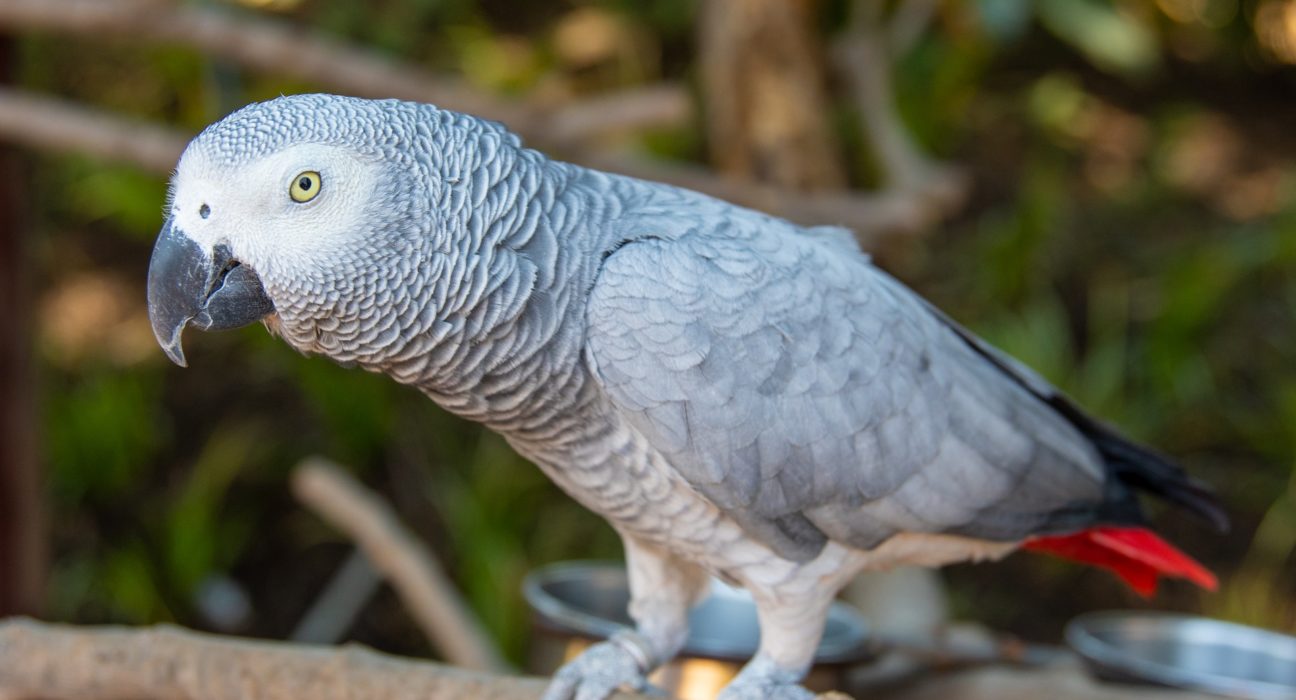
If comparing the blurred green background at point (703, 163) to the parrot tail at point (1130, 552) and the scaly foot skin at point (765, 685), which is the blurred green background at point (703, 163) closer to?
the parrot tail at point (1130, 552)

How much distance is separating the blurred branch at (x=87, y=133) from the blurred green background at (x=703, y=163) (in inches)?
30.8

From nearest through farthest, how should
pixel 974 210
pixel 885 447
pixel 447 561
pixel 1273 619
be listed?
pixel 885 447, pixel 1273 619, pixel 447 561, pixel 974 210

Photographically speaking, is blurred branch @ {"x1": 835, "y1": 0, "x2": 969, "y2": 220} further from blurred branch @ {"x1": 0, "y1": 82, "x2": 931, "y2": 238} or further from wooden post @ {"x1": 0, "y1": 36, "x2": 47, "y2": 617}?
wooden post @ {"x1": 0, "y1": 36, "x2": 47, "y2": 617}

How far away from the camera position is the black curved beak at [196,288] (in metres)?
0.96

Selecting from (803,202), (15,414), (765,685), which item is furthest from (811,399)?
(15,414)

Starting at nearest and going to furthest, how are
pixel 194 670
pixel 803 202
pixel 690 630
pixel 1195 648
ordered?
pixel 194 670 → pixel 690 630 → pixel 1195 648 → pixel 803 202

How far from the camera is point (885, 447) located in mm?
1141

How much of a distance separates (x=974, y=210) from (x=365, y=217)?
10.2ft

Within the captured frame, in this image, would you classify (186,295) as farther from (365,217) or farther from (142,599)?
(142,599)

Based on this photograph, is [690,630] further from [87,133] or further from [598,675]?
[87,133]

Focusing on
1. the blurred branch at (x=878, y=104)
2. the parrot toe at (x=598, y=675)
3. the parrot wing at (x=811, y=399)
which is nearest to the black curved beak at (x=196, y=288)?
the parrot wing at (x=811, y=399)

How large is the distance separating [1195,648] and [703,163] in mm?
2045

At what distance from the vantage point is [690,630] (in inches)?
59.4

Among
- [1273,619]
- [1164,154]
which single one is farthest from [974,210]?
[1273,619]
